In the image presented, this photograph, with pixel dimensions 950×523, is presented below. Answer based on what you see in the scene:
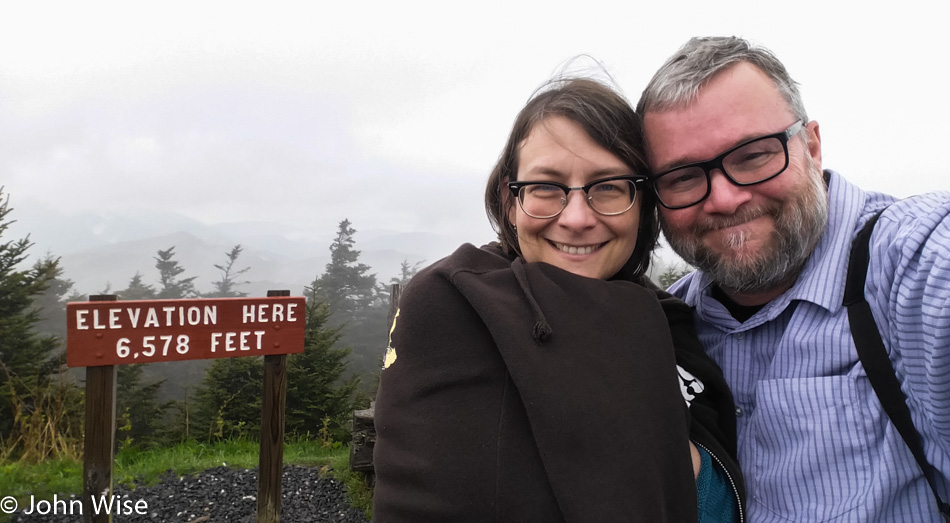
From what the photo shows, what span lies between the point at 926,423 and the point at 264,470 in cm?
422

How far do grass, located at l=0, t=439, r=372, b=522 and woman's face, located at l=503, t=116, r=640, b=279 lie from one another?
3.79m

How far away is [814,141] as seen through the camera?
5.43 feet

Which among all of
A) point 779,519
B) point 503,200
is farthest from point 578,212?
point 779,519

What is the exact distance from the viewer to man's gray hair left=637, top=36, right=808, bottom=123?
156cm

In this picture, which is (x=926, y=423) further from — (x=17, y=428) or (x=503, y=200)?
(x=17, y=428)

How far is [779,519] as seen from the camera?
137cm

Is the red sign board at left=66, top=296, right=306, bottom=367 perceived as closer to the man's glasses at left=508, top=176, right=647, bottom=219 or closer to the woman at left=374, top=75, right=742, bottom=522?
the woman at left=374, top=75, right=742, bottom=522

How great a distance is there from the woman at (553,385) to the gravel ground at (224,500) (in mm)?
3779

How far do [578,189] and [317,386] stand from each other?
25.8 ft

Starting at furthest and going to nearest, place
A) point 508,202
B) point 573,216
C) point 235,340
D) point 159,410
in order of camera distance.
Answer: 1. point 159,410
2. point 235,340
3. point 508,202
4. point 573,216

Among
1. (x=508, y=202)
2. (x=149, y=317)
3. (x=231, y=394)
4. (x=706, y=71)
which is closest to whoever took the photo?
(x=706, y=71)

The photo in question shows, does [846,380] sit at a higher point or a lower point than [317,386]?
higher

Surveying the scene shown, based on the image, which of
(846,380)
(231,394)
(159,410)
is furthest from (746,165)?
(159,410)

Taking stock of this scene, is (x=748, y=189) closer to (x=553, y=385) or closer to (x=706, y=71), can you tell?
(x=706, y=71)
